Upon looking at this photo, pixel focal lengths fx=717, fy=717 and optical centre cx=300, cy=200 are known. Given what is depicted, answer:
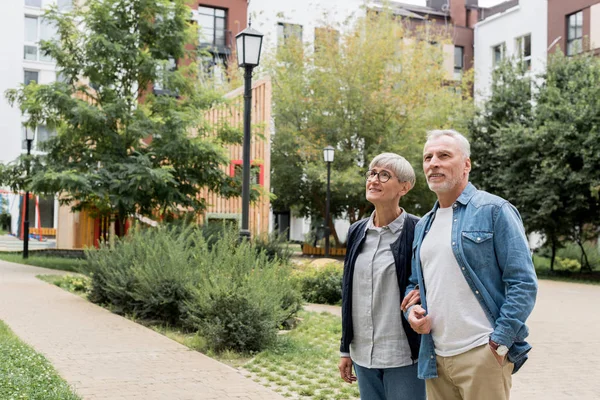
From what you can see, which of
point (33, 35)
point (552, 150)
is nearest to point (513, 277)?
point (552, 150)

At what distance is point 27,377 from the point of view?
238 inches

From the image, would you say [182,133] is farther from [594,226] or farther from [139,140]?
[594,226]

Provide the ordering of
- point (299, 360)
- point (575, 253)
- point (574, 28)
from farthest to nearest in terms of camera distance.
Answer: point (574, 28), point (575, 253), point (299, 360)

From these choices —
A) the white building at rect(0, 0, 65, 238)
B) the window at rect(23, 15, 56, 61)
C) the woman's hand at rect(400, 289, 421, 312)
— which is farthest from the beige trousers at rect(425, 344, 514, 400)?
the window at rect(23, 15, 56, 61)

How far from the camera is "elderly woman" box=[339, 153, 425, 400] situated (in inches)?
138

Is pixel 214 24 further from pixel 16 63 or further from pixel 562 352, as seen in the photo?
pixel 562 352

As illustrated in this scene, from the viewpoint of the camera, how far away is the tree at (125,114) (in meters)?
18.9

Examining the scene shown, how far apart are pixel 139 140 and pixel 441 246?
17.3m

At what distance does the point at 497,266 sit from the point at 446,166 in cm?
50

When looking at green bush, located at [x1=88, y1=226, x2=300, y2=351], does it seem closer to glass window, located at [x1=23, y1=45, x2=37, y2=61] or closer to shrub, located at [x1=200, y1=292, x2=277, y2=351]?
shrub, located at [x1=200, y1=292, x2=277, y2=351]

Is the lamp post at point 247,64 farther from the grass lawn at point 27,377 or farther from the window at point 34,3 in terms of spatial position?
the window at point 34,3

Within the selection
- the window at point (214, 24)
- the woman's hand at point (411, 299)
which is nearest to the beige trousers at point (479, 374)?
the woman's hand at point (411, 299)

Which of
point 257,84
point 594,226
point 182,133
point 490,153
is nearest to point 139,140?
point 182,133

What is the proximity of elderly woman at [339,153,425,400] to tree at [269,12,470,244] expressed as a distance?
79.4 ft
